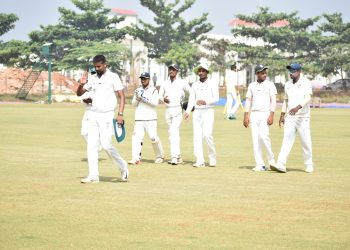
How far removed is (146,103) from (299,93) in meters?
3.44

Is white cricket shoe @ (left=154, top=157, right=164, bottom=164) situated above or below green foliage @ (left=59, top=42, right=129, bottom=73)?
below

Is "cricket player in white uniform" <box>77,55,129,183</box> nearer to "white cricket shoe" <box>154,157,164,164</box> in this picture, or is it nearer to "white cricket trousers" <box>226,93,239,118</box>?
"white cricket shoe" <box>154,157,164,164</box>

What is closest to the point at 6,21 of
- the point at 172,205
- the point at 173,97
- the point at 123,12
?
the point at 173,97

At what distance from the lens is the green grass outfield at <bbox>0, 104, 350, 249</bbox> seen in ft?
29.5

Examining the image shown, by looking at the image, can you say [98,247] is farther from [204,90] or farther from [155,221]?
[204,90]

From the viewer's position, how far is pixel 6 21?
73.1m

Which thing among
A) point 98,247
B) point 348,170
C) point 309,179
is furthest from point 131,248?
point 348,170

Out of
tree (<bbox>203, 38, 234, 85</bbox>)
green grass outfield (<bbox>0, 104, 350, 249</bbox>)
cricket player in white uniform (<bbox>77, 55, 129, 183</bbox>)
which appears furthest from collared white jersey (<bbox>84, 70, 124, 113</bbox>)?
tree (<bbox>203, 38, 234, 85</bbox>)

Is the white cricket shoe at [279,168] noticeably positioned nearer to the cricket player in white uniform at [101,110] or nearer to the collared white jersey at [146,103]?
the collared white jersey at [146,103]

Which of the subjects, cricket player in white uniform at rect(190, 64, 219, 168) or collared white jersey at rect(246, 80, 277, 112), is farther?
cricket player in white uniform at rect(190, 64, 219, 168)

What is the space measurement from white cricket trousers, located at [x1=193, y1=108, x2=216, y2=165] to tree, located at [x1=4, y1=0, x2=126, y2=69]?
206 feet

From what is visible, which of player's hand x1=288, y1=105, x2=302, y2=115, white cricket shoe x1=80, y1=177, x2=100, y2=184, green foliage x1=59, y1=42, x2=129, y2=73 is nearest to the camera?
white cricket shoe x1=80, y1=177, x2=100, y2=184

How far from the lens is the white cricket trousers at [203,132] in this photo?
17.3 meters

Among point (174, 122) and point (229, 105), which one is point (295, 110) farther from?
point (229, 105)
